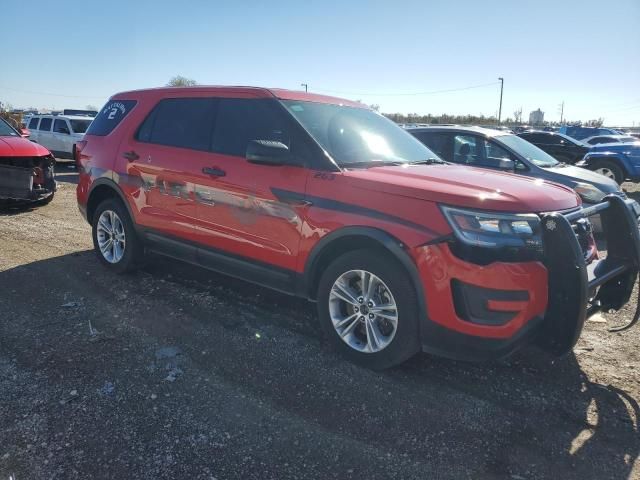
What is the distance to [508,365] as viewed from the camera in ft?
12.0

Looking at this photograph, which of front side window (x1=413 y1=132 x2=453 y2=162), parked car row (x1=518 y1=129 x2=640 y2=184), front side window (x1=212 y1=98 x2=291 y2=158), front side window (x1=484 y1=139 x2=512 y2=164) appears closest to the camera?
front side window (x1=212 y1=98 x2=291 y2=158)

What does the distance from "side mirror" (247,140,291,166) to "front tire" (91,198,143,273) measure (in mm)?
2160

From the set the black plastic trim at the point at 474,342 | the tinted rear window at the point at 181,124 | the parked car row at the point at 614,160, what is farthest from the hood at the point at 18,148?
the parked car row at the point at 614,160

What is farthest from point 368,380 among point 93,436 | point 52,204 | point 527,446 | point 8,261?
point 52,204

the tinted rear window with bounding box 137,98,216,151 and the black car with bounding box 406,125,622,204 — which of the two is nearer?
the tinted rear window with bounding box 137,98,216,151

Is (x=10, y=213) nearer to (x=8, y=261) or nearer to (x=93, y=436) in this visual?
(x=8, y=261)

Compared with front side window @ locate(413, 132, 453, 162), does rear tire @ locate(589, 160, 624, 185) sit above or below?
below

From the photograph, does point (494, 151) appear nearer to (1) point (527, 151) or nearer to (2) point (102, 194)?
(1) point (527, 151)

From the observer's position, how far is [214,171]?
421 cm

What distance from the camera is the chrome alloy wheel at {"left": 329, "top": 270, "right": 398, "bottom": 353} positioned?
11.0ft

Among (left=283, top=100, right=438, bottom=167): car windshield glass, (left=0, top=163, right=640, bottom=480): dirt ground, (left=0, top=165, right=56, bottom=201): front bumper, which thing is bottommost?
(left=0, top=163, right=640, bottom=480): dirt ground

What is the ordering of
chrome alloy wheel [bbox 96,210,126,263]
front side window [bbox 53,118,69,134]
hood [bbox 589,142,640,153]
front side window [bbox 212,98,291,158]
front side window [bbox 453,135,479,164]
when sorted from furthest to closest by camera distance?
front side window [bbox 53,118,69,134], hood [bbox 589,142,640,153], front side window [bbox 453,135,479,164], chrome alloy wheel [bbox 96,210,126,263], front side window [bbox 212,98,291,158]

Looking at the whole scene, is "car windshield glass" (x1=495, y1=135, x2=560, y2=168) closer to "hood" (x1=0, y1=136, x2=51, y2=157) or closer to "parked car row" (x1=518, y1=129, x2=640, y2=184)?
"parked car row" (x1=518, y1=129, x2=640, y2=184)

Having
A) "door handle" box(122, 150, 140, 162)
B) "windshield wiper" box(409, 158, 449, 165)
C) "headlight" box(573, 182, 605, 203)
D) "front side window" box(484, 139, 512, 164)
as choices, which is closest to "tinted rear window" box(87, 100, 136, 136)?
"door handle" box(122, 150, 140, 162)
